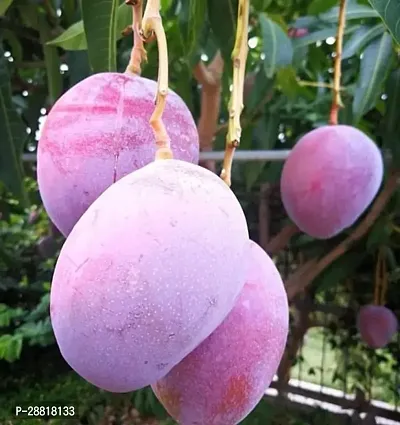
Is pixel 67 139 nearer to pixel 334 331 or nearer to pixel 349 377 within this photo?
pixel 334 331

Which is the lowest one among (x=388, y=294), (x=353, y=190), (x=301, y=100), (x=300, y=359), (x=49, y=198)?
(x=300, y=359)

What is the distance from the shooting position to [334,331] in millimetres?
2383

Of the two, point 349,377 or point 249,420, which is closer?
point 249,420

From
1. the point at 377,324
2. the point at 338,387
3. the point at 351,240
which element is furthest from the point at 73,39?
the point at 338,387

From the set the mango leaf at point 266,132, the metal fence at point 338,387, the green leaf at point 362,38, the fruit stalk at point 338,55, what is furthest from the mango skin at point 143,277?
the metal fence at point 338,387

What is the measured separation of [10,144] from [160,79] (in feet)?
1.97

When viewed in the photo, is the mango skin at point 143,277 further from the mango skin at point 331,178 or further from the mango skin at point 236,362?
the mango skin at point 331,178

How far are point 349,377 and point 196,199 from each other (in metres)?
2.56

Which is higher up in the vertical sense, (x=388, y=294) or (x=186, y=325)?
(x=186, y=325)

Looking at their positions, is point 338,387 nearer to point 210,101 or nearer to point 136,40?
point 210,101

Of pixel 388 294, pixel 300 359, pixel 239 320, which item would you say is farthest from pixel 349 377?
pixel 239 320

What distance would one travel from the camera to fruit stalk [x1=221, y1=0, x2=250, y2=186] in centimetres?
37

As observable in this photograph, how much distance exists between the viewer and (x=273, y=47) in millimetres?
930

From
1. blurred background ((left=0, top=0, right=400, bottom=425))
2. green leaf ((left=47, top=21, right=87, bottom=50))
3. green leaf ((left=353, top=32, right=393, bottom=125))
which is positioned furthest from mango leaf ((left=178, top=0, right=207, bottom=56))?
green leaf ((left=353, top=32, right=393, bottom=125))
